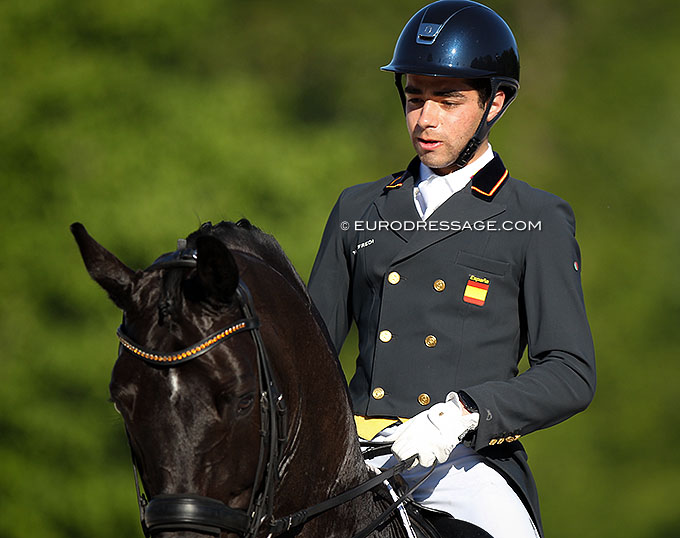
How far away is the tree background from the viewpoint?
8.52 metres

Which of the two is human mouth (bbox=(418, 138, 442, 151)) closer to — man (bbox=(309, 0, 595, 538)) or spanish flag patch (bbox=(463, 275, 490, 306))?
man (bbox=(309, 0, 595, 538))

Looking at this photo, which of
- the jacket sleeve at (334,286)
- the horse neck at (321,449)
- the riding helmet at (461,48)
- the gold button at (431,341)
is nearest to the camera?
the horse neck at (321,449)

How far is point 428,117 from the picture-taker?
299 centimetres

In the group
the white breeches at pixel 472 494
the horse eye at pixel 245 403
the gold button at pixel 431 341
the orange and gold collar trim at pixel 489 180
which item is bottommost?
the white breeches at pixel 472 494

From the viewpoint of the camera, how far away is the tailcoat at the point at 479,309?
2725 mm

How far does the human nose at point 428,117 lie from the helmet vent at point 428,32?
0.61 ft

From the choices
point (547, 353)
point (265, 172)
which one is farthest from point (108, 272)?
point (265, 172)

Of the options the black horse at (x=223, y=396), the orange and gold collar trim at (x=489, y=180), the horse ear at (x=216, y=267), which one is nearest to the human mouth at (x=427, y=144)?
the orange and gold collar trim at (x=489, y=180)

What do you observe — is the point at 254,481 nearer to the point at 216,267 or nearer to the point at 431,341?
the point at 216,267

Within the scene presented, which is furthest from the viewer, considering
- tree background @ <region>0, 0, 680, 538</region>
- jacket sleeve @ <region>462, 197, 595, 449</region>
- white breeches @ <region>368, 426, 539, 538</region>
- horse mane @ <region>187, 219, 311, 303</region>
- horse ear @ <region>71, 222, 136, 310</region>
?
tree background @ <region>0, 0, 680, 538</region>

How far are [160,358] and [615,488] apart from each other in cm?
761

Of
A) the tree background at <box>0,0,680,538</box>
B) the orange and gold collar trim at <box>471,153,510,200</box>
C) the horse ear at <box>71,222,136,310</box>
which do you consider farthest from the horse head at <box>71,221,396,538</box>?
the tree background at <box>0,0,680,538</box>

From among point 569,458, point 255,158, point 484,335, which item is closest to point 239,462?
point 484,335

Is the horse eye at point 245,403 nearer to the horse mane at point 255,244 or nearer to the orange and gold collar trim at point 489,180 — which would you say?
the horse mane at point 255,244
